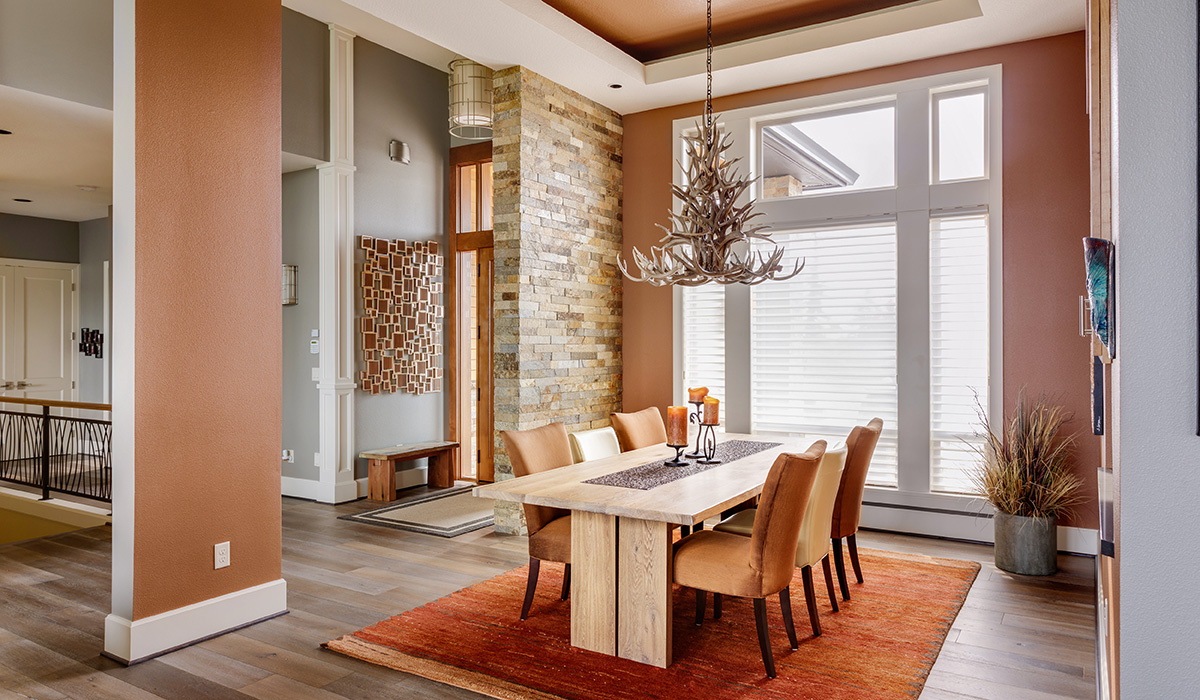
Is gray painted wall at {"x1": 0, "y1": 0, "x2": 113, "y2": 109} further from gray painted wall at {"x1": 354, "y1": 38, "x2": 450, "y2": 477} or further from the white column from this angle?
gray painted wall at {"x1": 354, "y1": 38, "x2": 450, "y2": 477}

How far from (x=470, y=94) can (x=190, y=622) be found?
4338 mm

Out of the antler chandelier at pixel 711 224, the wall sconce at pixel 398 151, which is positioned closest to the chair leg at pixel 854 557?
the antler chandelier at pixel 711 224

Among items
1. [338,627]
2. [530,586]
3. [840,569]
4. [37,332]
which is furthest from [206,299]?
[37,332]

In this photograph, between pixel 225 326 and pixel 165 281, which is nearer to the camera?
pixel 165 281

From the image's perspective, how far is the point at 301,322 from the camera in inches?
246

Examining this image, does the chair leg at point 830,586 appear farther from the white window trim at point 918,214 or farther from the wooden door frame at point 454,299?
the wooden door frame at point 454,299

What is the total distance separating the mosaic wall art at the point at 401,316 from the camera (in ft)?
20.6

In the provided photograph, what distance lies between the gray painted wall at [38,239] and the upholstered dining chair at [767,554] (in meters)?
9.13

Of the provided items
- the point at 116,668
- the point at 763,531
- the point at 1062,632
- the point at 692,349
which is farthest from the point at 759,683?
the point at 692,349

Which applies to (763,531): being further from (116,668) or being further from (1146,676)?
(116,668)

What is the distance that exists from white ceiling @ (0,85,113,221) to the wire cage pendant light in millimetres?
2428

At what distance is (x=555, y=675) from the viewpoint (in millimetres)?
2818

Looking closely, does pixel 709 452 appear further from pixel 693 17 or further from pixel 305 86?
pixel 305 86

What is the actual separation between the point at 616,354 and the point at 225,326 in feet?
10.6
